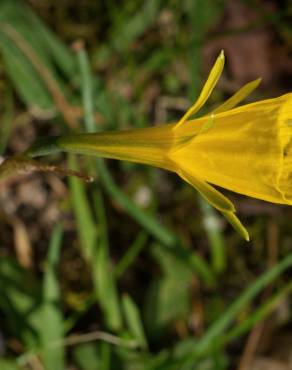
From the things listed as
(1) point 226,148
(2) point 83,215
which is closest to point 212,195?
(1) point 226,148

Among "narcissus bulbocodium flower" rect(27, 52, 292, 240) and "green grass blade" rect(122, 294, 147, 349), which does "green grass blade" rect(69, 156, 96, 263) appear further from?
"narcissus bulbocodium flower" rect(27, 52, 292, 240)

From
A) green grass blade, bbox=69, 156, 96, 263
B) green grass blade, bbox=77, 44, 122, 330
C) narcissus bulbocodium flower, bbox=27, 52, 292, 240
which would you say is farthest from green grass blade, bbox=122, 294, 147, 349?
narcissus bulbocodium flower, bbox=27, 52, 292, 240

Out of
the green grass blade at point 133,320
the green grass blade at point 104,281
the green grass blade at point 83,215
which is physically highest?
the green grass blade at point 83,215

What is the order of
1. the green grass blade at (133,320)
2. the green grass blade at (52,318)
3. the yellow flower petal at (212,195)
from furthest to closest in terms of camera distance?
the green grass blade at (133,320) → the green grass blade at (52,318) → the yellow flower petal at (212,195)

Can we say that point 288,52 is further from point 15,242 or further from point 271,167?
point 271,167

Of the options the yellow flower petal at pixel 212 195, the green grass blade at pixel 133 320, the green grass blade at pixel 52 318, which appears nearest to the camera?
the yellow flower petal at pixel 212 195

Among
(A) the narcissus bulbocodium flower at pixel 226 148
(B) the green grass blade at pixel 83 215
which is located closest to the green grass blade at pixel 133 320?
(B) the green grass blade at pixel 83 215

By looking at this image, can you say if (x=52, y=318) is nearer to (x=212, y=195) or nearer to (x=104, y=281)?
(x=104, y=281)

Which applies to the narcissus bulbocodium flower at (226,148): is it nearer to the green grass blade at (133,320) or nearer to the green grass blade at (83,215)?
the green grass blade at (83,215)

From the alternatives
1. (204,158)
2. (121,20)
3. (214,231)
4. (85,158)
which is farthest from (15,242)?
(204,158)
